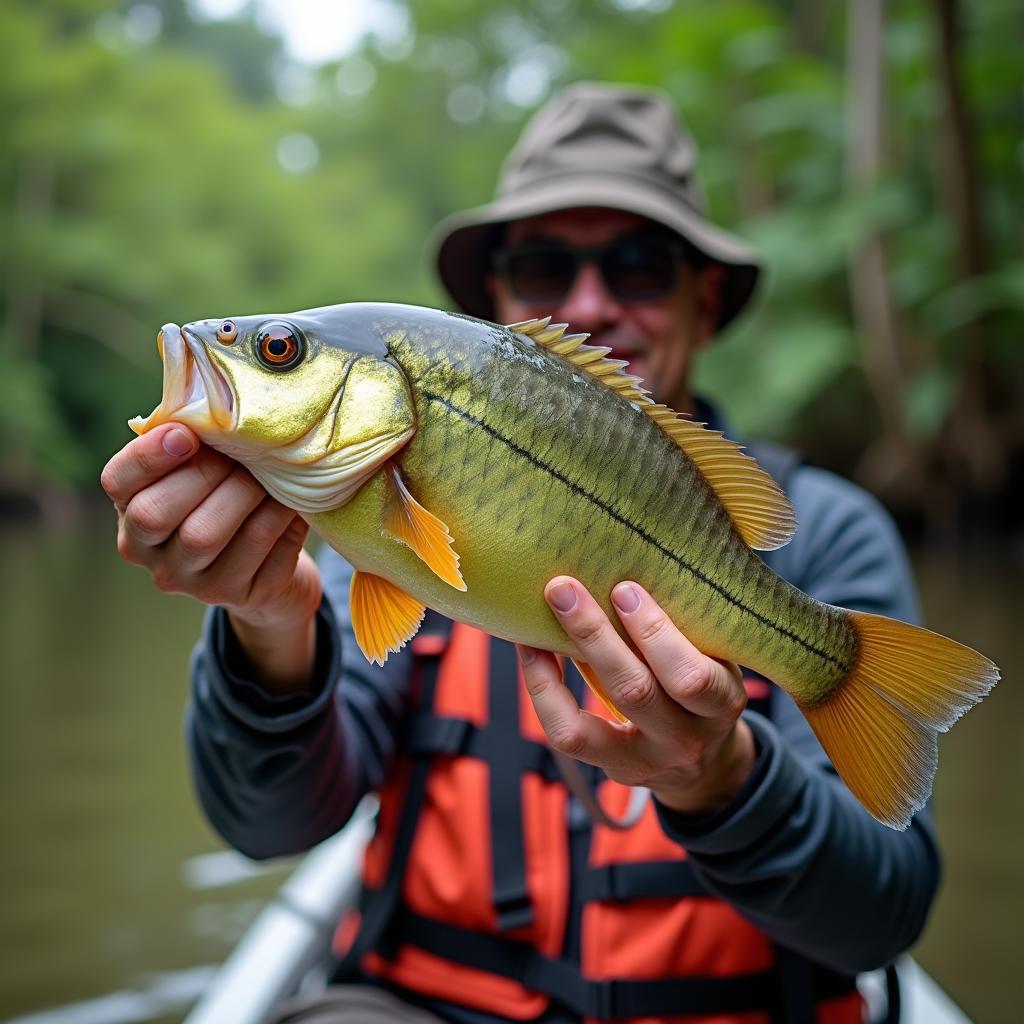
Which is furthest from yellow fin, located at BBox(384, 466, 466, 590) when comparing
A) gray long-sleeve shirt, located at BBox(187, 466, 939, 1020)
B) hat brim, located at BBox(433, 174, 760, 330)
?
hat brim, located at BBox(433, 174, 760, 330)

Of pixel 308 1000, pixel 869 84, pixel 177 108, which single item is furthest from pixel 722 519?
pixel 177 108

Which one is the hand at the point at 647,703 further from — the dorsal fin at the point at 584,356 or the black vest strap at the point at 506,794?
the black vest strap at the point at 506,794

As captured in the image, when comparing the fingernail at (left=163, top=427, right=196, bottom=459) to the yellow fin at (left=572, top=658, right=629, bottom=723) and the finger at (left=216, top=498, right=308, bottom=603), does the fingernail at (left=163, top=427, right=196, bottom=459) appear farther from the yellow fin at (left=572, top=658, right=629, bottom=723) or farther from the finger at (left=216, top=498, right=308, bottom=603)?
the yellow fin at (left=572, top=658, right=629, bottom=723)

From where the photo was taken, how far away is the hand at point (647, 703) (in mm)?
1366

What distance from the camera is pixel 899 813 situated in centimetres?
141

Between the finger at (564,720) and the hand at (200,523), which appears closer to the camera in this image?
the hand at (200,523)

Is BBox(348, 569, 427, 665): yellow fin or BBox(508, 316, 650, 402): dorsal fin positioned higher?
BBox(508, 316, 650, 402): dorsal fin

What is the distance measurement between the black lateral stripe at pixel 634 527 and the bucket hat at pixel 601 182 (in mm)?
1174

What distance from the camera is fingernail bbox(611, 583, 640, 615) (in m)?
1.37

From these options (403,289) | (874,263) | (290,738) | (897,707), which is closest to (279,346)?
(290,738)

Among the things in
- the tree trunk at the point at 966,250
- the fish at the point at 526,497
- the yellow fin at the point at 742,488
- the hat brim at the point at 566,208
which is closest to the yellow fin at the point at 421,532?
the fish at the point at 526,497

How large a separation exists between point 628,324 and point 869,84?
1229cm

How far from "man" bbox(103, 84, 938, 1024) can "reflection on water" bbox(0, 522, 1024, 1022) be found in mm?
2137

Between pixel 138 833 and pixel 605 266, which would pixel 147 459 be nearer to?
pixel 605 266
